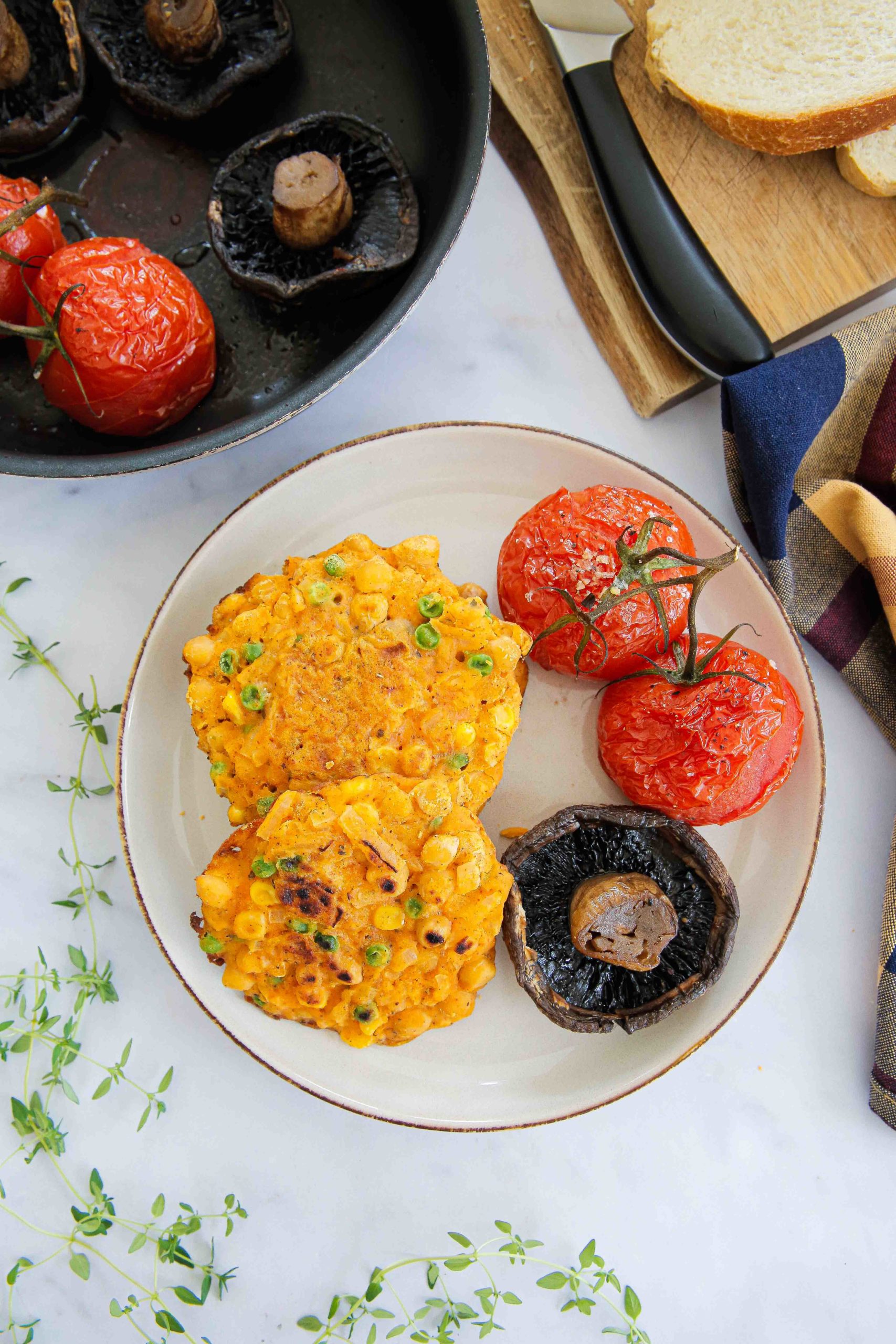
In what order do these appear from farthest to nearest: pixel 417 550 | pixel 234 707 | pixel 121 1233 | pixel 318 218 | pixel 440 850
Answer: pixel 121 1233 < pixel 318 218 < pixel 417 550 < pixel 234 707 < pixel 440 850

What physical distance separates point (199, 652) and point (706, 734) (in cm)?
104

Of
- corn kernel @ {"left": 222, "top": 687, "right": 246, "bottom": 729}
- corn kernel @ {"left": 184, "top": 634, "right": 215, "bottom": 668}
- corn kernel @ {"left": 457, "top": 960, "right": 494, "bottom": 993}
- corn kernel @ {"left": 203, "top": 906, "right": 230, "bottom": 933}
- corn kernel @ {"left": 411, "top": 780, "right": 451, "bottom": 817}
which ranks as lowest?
corn kernel @ {"left": 457, "top": 960, "right": 494, "bottom": 993}

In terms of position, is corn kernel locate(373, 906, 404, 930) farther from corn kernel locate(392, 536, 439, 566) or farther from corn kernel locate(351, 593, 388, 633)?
corn kernel locate(392, 536, 439, 566)

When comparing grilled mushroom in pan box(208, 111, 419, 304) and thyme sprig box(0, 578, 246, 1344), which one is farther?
thyme sprig box(0, 578, 246, 1344)

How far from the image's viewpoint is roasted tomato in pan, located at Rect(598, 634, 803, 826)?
2078 mm

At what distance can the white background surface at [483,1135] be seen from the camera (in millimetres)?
2473

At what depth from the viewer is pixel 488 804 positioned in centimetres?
235

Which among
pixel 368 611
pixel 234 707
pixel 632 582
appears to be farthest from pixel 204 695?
pixel 632 582

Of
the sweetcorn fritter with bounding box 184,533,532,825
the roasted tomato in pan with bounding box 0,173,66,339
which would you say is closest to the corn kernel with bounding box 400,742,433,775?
the sweetcorn fritter with bounding box 184,533,532,825

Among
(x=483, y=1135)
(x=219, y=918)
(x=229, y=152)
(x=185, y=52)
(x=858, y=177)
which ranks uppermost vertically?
(x=185, y=52)

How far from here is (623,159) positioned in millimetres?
2426

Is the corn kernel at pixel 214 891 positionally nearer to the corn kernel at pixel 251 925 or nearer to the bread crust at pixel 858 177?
the corn kernel at pixel 251 925

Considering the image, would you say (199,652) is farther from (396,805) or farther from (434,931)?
(434,931)

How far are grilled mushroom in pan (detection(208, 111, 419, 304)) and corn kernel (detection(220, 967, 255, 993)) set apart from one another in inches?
56.6
